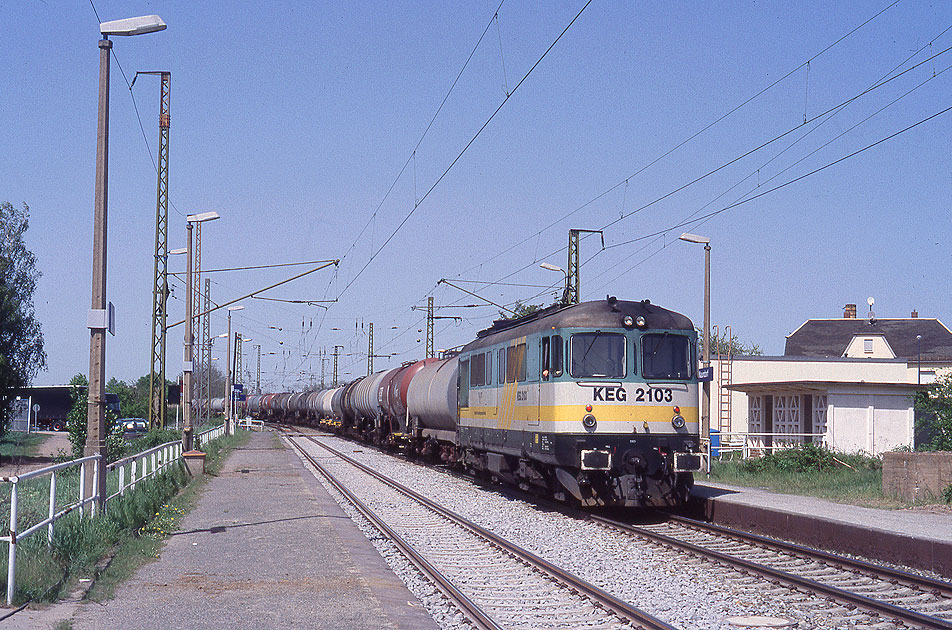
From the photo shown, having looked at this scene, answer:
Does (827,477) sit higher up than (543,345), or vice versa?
(543,345)

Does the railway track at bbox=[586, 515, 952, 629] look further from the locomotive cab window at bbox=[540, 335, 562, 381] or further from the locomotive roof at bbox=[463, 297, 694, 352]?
the locomotive roof at bbox=[463, 297, 694, 352]

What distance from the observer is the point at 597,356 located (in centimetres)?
1627

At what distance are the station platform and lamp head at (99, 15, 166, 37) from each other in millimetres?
10972

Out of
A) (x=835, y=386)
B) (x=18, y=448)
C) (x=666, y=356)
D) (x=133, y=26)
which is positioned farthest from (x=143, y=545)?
(x=18, y=448)

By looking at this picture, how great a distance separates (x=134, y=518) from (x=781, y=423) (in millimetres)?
26848

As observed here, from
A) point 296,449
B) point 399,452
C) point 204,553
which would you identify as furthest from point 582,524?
point 296,449

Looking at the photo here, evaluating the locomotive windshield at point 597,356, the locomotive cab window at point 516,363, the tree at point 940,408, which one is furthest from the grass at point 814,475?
the locomotive cab window at point 516,363

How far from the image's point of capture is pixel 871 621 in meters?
8.60

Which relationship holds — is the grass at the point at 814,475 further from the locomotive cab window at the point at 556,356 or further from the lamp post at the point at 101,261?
the lamp post at the point at 101,261

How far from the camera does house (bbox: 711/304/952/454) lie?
1192 inches

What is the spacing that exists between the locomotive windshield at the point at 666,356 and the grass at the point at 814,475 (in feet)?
12.6

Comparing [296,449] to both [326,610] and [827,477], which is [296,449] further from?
[326,610]

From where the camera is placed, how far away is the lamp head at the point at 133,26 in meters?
12.8

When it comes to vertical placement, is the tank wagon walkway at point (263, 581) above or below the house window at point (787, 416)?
below
